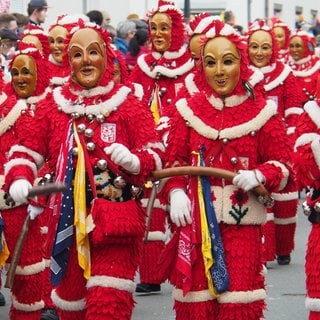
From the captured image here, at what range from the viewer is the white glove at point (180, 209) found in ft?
25.4

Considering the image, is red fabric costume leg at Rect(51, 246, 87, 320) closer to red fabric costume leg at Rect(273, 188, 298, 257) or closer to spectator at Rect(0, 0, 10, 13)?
red fabric costume leg at Rect(273, 188, 298, 257)

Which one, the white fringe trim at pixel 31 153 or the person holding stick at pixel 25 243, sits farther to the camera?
the person holding stick at pixel 25 243

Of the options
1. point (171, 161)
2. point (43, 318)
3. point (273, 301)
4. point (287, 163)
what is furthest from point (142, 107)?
point (273, 301)

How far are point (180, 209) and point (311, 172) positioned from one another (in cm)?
79

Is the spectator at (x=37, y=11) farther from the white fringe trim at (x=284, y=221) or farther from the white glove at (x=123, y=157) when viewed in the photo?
the white glove at (x=123, y=157)

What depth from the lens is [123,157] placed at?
7633mm

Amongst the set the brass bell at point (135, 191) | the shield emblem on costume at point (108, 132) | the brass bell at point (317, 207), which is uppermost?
the shield emblem on costume at point (108, 132)

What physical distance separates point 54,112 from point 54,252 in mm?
856

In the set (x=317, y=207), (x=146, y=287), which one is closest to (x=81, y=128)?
(x=317, y=207)

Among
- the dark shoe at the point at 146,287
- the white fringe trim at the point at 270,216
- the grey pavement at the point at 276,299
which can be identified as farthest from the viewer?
the white fringe trim at the point at 270,216

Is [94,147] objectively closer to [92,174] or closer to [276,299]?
[92,174]

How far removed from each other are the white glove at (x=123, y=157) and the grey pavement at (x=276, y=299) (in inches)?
105

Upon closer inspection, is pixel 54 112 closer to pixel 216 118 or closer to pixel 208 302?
pixel 216 118

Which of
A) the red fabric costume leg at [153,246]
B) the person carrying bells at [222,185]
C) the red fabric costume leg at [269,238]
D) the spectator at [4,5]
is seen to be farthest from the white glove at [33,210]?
the spectator at [4,5]
